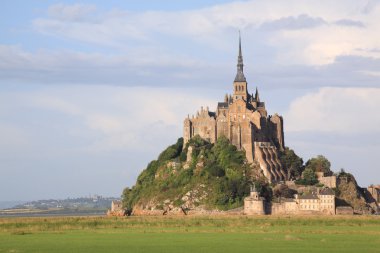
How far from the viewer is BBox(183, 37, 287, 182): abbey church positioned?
131 meters

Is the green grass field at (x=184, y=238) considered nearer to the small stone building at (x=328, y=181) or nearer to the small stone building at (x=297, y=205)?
the small stone building at (x=297, y=205)

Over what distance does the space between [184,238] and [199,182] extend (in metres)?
66.2

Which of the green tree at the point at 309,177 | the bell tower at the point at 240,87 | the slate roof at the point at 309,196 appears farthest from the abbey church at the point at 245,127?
the slate roof at the point at 309,196

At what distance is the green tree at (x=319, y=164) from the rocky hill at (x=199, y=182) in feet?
38.3

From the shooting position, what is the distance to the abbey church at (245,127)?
13138 centimetres

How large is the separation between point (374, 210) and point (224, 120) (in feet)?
94.3

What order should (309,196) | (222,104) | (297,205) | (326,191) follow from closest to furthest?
(297,205)
(309,196)
(326,191)
(222,104)

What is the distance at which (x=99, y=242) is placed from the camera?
59.8m

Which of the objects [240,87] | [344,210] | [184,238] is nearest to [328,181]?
[344,210]

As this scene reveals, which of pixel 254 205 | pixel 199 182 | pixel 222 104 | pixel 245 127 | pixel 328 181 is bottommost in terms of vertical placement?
pixel 254 205

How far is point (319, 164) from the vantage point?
446ft

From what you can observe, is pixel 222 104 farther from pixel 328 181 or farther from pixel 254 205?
pixel 254 205

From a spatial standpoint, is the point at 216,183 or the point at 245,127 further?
the point at 245,127

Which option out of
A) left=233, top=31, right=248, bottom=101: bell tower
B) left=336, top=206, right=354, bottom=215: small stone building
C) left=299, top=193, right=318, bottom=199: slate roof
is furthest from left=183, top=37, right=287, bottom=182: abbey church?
left=336, top=206, right=354, bottom=215: small stone building
